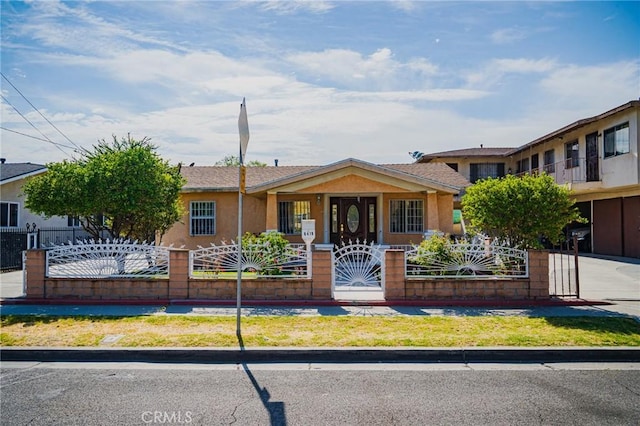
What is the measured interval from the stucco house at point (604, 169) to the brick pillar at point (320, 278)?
47.8ft

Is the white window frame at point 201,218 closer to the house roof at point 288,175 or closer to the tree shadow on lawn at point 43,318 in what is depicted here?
the house roof at point 288,175

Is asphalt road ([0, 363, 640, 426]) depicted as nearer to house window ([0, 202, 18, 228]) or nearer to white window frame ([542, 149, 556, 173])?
house window ([0, 202, 18, 228])

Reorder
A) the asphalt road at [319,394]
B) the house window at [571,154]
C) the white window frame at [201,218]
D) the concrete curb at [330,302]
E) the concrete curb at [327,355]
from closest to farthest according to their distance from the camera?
the asphalt road at [319,394] < the concrete curb at [327,355] < the concrete curb at [330,302] < the white window frame at [201,218] < the house window at [571,154]

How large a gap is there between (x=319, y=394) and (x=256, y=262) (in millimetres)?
5139

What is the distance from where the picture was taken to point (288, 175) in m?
18.0

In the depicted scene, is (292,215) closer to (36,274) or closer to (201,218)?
(201,218)

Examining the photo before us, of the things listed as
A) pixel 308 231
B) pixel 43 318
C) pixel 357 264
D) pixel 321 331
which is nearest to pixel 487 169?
pixel 308 231

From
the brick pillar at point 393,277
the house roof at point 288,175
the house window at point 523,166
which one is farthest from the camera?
the house window at point 523,166

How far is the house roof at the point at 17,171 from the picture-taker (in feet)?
68.4

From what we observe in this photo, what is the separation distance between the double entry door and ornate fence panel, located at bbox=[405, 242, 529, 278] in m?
7.57

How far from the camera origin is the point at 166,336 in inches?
280

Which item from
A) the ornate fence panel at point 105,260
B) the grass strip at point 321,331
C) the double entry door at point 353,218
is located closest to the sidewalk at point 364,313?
the grass strip at point 321,331

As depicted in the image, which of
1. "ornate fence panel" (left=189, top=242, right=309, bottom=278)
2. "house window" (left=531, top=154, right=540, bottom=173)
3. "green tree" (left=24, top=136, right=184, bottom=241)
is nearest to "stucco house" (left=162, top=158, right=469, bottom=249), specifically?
"green tree" (left=24, top=136, right=184, bottom=241)

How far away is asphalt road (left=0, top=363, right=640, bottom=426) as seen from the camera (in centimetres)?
456
